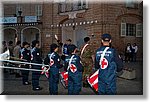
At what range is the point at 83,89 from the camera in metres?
4.62

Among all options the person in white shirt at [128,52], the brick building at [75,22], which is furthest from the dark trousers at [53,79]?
the person in white shirt at [128,52]

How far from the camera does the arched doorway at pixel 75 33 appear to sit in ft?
15.2

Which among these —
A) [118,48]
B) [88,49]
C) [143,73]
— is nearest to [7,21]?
[88,49]

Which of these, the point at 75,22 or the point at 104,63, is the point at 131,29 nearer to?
the point at 104,63

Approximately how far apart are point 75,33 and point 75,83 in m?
0.70

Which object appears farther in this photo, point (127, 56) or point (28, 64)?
point (28, 64)

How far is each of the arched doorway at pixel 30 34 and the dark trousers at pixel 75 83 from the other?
0.71 metres

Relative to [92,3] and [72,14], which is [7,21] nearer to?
[72,14]

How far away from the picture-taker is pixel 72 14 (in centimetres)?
469

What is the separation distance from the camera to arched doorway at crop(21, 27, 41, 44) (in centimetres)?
470

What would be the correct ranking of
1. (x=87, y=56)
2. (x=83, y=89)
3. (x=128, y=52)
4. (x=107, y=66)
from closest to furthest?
(x=107, y=66) < (x=128, y=52) < (x=83, y=89) < (x=87, y=56)

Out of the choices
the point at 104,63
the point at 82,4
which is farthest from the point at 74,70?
the point at 82,4

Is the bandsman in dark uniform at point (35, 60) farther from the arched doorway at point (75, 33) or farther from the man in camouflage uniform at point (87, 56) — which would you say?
the man in camouflage uniform at point (87, 56)

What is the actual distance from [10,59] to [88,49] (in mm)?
1120
